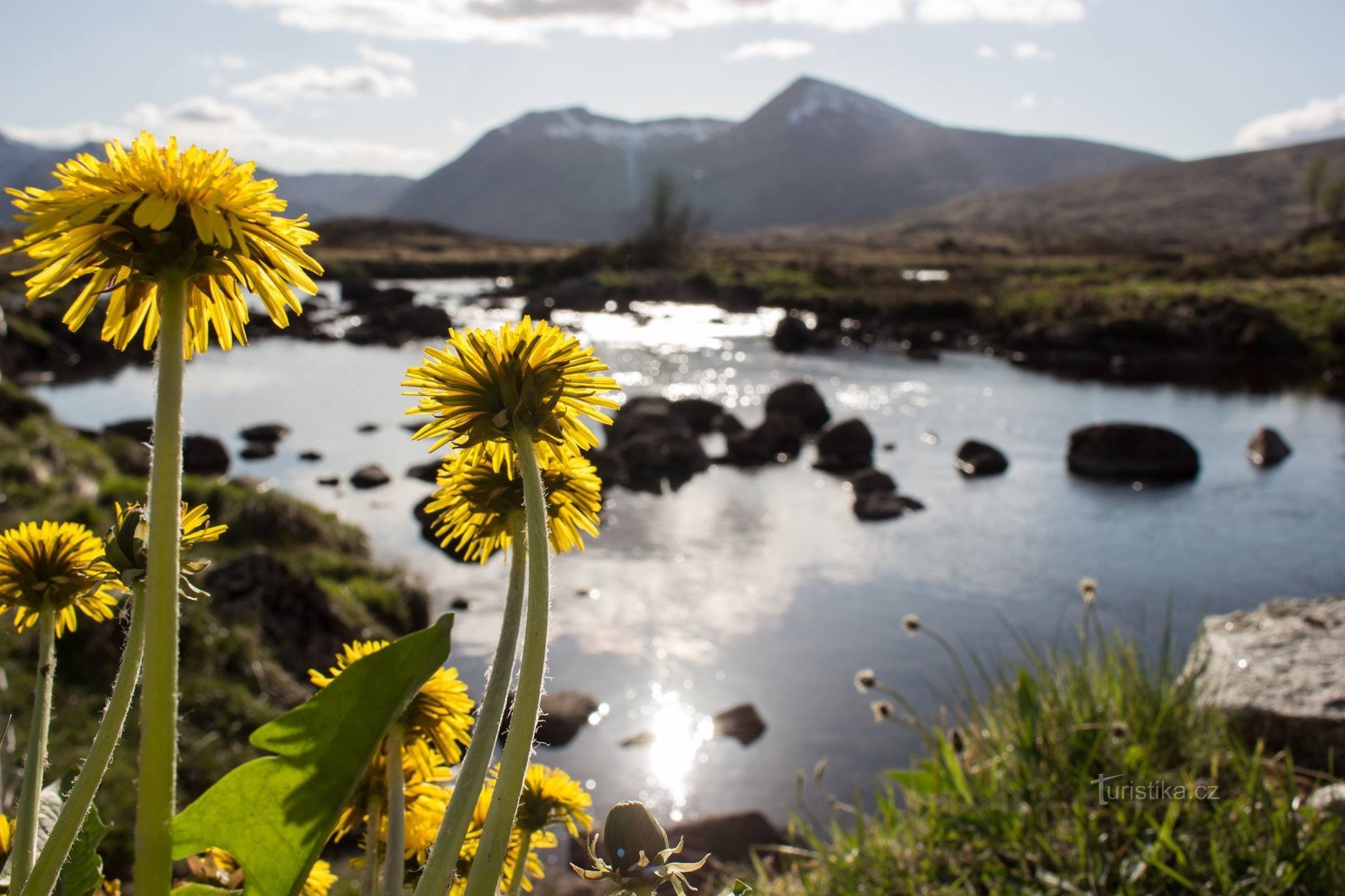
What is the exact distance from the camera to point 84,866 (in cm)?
87

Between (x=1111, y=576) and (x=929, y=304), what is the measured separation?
1116 inches

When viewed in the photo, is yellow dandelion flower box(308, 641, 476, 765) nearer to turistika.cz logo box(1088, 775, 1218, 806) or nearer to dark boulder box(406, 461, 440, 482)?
turistika.cz logo box(1088, 775, 1218, 806)

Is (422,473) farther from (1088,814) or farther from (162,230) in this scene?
(162,230)

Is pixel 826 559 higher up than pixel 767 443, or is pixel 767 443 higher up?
pixel 767 443

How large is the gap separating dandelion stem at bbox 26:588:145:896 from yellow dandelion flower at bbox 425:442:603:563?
246 millimetres

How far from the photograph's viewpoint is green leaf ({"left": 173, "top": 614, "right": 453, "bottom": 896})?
727mm

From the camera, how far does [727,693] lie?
11.0m

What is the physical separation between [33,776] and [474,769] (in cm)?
43

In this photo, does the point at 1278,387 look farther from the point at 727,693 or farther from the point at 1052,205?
the point at 1052,205

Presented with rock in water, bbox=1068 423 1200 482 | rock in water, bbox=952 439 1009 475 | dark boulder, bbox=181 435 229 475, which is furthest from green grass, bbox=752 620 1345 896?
dark boulder, bbox=181 435 229 475

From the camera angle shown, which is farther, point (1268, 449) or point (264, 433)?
point (264, 433)

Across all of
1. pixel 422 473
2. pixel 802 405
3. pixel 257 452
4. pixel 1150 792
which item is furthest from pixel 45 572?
pixel 802 405

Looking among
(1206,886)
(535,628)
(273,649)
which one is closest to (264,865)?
(535,628)

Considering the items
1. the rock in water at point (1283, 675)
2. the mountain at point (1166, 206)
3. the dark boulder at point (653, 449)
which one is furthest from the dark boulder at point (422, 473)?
the mountain at point (1166, 206)
